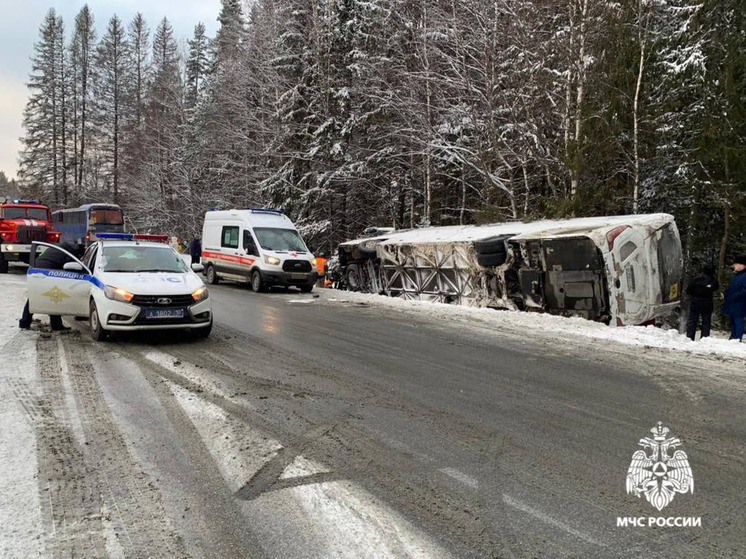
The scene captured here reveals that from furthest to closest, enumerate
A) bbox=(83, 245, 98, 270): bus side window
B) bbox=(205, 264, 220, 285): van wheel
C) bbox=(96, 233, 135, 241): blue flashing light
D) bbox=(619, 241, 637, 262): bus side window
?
1. bbox=(205, 264, 220, 285): van wheel
2. bbox=(619, 241, 637, 262): bus side window
3. bbox=(96, 233, 135, 241): blue flashing light
4. bbox=(83, 245, 98, 270): bus side window

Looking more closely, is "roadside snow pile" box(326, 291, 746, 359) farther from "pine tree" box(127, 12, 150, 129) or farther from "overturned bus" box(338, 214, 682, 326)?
"pine tree" box(127, 12, 150, 129)

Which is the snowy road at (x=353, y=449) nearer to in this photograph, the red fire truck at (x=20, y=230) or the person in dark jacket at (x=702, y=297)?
the person in dark jacket at (x=702, y=297)

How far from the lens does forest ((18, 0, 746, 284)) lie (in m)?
16.1

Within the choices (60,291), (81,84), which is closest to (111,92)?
(81,84)

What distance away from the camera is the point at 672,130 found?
16.5 m

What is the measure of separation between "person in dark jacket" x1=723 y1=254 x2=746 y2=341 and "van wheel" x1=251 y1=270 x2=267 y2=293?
1185cm

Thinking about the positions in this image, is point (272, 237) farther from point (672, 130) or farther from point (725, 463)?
point (725, 463)

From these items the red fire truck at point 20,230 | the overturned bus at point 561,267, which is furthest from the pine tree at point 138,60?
the overturned bus at point 561,267

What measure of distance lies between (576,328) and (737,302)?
2814 mm

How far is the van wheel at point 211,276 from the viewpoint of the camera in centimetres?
1869

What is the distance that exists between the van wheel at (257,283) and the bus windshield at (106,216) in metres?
19.7

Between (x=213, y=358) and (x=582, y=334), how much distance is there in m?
6.25

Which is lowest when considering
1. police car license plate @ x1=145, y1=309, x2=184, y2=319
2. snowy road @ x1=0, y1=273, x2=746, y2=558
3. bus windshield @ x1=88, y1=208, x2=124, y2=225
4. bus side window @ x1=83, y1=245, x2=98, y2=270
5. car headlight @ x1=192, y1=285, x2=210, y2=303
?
snowy road @ x1=0, y1=273, x2=746, y2=558

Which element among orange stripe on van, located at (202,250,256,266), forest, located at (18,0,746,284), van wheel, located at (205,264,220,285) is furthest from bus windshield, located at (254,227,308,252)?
forest, located at (18,0,746,284)
